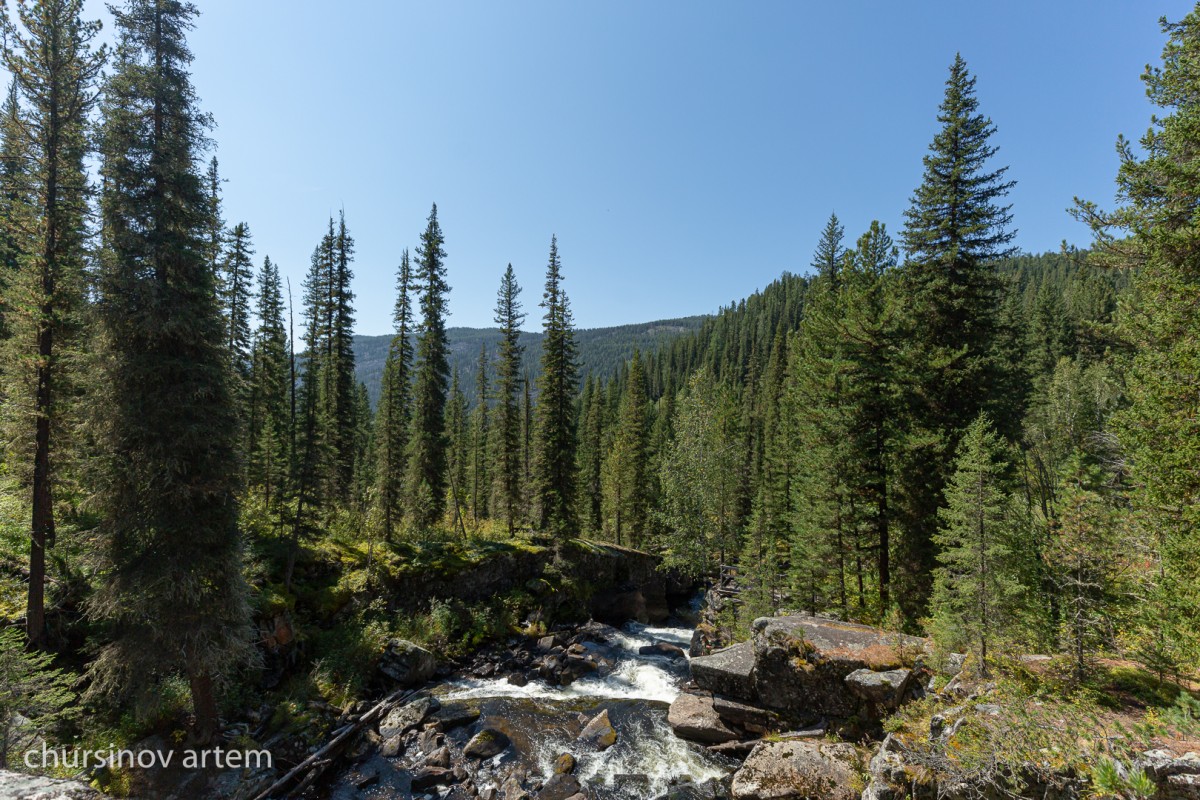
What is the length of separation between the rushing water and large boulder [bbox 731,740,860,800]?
2.24 m

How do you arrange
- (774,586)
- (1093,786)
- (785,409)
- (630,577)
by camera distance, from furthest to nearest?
(785,409) < (630,577) < (774,586) < (1093,786)

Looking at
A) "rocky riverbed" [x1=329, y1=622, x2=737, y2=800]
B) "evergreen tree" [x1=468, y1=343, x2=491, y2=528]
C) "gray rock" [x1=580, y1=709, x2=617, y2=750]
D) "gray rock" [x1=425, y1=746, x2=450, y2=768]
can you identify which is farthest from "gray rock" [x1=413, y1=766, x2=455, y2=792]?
"evergreen tree" [x1=468, y1=343, x2=491, y2=528]

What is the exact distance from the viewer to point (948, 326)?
54.6 feet

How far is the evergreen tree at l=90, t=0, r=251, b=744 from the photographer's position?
11.2 meters

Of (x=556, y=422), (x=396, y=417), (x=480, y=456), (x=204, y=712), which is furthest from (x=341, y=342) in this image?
(x=480, y=456)

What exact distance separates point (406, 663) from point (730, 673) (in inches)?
544

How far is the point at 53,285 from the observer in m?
12.9

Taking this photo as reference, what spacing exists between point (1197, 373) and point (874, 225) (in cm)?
1320

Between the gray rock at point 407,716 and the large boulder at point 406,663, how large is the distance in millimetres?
1564

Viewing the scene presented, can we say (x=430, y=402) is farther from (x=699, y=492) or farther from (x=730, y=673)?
(x=730, y=673)

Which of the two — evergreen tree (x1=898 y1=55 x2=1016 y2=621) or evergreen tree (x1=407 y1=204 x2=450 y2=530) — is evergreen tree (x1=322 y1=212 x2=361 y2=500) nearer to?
evergreen tree (x1=407 y1=204 x2=450 y2=530)

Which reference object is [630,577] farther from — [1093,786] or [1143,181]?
[1143,181]

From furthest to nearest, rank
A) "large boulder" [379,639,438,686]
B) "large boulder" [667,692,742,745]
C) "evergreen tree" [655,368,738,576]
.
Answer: "evergreen tree" [655,368,738,576] < "large boulder" [379,639,438,686] < "large boulder" [667,692,742,745]

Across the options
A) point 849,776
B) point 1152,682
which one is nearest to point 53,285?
point 849,776
